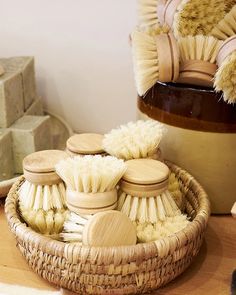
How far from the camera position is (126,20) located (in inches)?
28.0

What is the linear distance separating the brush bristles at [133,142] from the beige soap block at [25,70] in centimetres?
23

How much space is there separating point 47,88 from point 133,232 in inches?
17.4

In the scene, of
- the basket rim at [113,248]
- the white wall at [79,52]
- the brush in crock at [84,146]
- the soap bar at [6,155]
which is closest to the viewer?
the basket rim at [113,248]

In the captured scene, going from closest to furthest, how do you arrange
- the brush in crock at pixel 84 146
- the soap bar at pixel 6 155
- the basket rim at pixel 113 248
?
1. the basket rim at pixel 113 248
2. the brush in crock at pixel 84 146
3. the soap bar at pixel 6 155

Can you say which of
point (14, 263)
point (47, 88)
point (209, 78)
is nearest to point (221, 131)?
point (209, 78)

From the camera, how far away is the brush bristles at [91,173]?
0.41 metres

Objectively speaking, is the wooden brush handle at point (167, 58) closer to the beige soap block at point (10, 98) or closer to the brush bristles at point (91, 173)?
the brush bristles at point (91, 173)

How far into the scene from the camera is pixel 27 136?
0.62 metres

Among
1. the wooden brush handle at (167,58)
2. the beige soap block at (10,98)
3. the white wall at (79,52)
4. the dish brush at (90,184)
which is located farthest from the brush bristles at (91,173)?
the white wall at (79,52)

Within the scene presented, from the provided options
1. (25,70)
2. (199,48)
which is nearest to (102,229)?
(199,48)

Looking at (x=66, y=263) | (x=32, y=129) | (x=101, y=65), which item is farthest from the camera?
(x=101, y=65)

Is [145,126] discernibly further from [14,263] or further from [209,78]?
[14,263]

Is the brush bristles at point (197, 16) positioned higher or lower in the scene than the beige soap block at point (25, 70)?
higher

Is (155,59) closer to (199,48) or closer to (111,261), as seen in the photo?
(199,48)
